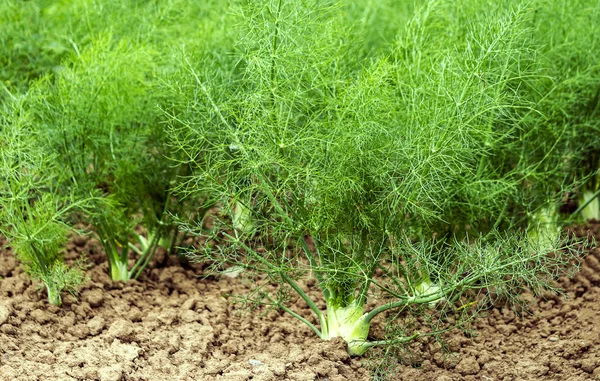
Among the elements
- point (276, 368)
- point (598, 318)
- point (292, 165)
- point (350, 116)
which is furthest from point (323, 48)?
point (598, 318)

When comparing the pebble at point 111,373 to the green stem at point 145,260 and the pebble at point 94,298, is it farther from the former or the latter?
the green stem at point 145,260

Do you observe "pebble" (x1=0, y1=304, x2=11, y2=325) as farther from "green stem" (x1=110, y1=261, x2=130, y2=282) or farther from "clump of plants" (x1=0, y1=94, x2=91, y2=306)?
"green stem" (x1=110, y1=261, x2=130, y2=282)

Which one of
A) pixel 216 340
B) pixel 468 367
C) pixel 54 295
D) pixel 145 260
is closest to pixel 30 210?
pixel 54 295

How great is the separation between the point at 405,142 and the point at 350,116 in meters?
0.27

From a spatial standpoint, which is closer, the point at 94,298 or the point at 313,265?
the point at 313,265

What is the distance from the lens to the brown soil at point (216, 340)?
3.15 m

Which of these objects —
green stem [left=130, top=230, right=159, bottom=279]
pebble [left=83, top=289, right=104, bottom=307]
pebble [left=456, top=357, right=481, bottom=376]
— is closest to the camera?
pebble [left=456, top=357, right=481, bottom=376]

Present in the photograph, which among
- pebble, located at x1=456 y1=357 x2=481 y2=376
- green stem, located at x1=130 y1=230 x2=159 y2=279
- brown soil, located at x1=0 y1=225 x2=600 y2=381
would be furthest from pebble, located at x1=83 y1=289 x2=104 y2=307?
pebble, located at x1=456 y1=357 x2=481 y2=376

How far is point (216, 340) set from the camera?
3.42m

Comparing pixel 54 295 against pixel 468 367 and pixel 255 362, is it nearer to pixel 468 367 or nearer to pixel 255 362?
pixel 255 362

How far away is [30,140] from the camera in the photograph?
342 cm

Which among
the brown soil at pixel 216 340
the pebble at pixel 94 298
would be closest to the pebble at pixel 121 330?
the brown soil at pixel 216 340

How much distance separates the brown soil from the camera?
3.15 metres

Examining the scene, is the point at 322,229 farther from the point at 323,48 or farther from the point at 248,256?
the point at 323,48
